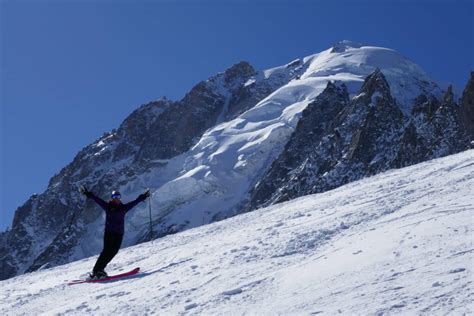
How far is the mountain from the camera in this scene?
101 m

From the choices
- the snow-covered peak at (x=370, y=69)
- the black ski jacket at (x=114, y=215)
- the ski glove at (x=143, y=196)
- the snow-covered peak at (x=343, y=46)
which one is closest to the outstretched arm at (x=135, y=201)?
the ski glove at (x=143, y=196)

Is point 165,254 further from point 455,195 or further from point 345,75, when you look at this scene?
point 345,75

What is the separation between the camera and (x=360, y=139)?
103938 mm

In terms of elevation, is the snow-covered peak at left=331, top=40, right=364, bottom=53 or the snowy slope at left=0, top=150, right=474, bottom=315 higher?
the snow-covered peak at left=331, top=40, right=364, bottom=53

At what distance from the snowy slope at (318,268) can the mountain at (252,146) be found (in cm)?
6228

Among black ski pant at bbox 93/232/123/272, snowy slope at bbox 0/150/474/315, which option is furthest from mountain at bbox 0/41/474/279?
snowy slope at bbox 0/150/474/315

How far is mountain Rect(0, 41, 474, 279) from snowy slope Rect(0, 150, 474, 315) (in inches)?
2452

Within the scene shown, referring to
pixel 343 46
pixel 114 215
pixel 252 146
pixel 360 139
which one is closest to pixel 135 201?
pixel 114 215

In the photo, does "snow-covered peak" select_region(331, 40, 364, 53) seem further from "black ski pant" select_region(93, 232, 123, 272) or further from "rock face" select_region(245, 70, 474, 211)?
"black ski pant" select_region(93, 232, 123, 272)

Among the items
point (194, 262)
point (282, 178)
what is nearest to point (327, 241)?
point (194, 262)

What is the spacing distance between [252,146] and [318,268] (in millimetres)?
127531

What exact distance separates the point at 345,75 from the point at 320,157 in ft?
175

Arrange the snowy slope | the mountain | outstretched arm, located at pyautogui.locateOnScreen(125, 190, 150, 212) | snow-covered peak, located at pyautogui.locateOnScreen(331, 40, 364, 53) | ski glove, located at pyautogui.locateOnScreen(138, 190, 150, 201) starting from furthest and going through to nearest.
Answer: snow-covered peak, located at pyautogui.locateOnScreen(331, 40, 364, 53) → the mountain → ski glove, located at pyautogui.locateOnScreen(138, 190, 150, 201) → outstretched arm, located at pyautogui.locateOnScreen(125, 190, 150, 212) → the snowy slope

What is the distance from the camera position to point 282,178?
404 feet
